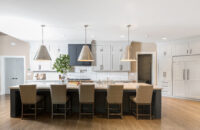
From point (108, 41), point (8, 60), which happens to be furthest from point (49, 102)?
point (8, 60)

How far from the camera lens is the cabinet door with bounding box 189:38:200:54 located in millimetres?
5684

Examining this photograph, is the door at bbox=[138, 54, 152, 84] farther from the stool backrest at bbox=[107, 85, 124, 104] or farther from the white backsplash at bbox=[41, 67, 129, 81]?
the stool backrest at bbox=[107, 85, 124, 104]

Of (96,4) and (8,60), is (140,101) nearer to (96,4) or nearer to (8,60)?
(96,4)

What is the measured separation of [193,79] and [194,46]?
140cm

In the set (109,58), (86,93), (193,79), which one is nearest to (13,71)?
(109,58)

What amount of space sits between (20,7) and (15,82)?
17.7 feet

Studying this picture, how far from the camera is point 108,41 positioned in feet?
22.0

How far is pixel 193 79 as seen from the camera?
5.81m

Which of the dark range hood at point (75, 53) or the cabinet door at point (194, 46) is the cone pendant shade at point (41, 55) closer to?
the dark range hood at point (75, 53)

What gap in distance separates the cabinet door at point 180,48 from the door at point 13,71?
299 inches

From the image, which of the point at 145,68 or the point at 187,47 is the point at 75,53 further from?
the point at 187,47

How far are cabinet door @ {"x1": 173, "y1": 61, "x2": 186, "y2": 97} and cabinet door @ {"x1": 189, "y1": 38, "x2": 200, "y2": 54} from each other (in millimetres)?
632

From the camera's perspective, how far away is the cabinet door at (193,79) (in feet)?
18.7

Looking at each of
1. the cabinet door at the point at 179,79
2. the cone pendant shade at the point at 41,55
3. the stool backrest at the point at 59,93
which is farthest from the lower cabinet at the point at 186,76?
the cone pendant shade at the point at 41,55
